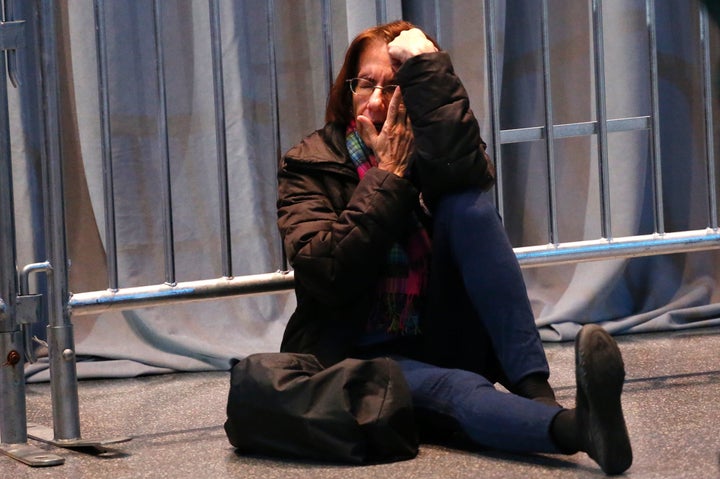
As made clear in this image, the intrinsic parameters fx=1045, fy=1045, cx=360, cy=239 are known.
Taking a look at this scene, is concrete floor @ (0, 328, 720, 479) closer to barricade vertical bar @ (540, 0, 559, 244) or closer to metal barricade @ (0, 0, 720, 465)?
metal barricade @ (0, 0, 720, 465)

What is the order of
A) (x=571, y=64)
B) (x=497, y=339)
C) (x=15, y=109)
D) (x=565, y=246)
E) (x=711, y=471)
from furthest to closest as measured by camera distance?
(x=571, y=64) < (x=15, y=109) < (x=565, y=246) < (x=497, y=339) < (x=711, y=471)

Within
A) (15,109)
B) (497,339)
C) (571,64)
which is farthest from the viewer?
(571,64)

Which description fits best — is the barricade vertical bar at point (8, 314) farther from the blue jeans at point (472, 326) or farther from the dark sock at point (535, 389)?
the dark sock at point (535, 389)

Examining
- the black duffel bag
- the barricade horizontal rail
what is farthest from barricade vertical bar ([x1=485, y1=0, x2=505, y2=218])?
the black duffel bag

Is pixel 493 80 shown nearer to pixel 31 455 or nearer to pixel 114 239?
pixel 114 239

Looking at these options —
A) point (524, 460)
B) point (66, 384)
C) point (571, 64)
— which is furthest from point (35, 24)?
point (571, 64)

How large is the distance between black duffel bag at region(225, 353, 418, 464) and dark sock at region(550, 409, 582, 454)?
210 mm

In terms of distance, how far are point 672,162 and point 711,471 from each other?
149 cm

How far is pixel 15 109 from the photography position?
237 centimetres

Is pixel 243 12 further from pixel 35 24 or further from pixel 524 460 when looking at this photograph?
pixel 524 460

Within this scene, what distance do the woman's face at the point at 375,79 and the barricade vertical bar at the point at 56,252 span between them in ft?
1.58

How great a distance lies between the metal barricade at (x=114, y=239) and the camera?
163cm

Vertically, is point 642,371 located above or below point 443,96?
below

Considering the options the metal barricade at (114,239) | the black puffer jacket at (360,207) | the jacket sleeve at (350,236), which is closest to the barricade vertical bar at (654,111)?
the metal barricade at (114,239)
